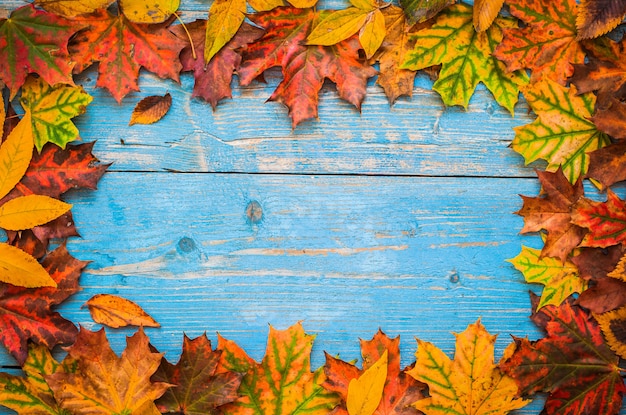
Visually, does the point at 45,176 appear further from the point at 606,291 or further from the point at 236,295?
the point at 606,291

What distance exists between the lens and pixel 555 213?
3.51ft

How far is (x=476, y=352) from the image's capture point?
41.6 inches

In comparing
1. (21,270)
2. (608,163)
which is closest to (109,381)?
(21,270)

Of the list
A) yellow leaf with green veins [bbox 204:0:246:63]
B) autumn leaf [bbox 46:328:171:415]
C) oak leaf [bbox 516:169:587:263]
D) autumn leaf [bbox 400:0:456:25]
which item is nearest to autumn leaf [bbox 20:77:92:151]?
yellow leaf with green veins [bbox 204:0:246:63]

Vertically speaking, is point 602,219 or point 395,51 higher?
point 395,51

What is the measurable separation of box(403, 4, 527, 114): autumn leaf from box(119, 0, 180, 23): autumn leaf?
45 cm

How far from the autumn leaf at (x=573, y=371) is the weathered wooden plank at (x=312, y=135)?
0.31 meters

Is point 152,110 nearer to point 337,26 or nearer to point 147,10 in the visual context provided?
point 147,10

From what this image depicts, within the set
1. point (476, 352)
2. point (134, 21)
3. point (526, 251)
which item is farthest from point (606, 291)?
point (134, 21)

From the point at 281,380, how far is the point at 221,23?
0.66 m

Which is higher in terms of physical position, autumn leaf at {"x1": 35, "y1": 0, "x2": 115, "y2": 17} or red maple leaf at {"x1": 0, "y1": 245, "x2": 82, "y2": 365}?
autumn leaf at {"x1": 35, "y1": 0, "x2": 115, "y2": 17}

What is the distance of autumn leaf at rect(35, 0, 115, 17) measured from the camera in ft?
3.36

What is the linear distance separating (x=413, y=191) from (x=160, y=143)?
487 mm

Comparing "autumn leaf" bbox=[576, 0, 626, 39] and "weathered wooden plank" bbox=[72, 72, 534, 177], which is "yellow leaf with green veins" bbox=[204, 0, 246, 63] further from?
"autumn leaf" bbox=[576, 0, 626, 39]
